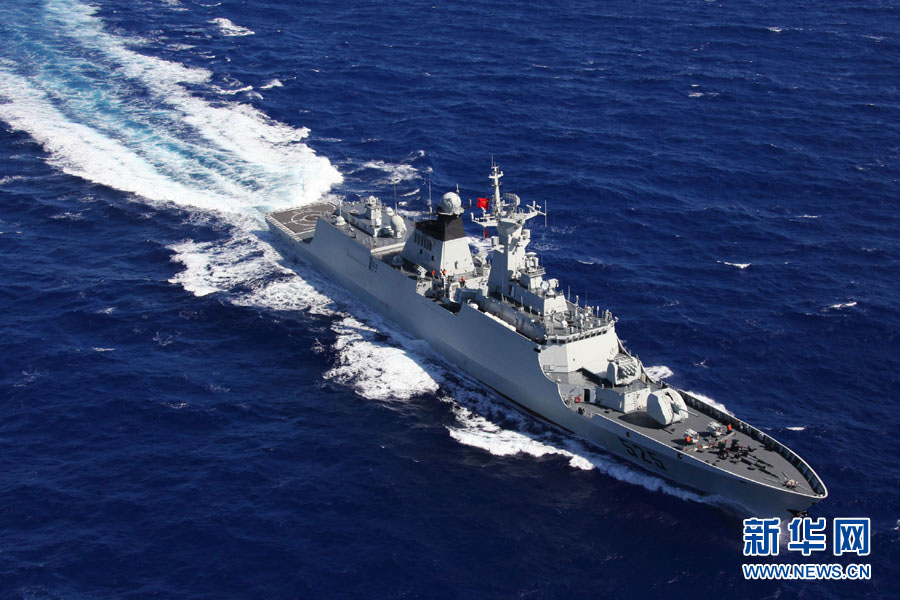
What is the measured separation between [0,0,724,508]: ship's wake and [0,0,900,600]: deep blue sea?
1.03 feet

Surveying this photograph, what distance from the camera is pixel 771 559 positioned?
40438mm

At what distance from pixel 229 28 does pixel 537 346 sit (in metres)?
77.8

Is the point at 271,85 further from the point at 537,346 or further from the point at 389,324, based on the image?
the point at 537,346

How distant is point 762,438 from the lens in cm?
4566

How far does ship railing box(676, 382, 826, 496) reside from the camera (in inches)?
1668

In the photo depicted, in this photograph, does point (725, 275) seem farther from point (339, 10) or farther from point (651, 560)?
point (339, 10)

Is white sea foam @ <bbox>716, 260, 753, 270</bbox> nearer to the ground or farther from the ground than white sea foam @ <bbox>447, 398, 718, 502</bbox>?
farther from the ground

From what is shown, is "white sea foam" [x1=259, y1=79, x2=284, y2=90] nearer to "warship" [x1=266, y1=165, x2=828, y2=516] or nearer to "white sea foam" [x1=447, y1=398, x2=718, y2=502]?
"warship" [x1=266, y1=165, x2=828, y2=516]

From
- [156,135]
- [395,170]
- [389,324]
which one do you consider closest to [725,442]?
[389,324]

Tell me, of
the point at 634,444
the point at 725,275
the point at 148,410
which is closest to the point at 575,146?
the point at 725,275

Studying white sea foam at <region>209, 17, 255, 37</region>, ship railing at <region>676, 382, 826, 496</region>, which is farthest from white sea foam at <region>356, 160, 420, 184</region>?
white sea foam at <region>209, 17, 255, 37</region>

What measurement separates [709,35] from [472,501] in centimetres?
7828

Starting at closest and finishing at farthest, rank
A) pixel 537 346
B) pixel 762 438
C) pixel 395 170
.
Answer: pixel 762 438
pixel 537 346
pixel 395 170

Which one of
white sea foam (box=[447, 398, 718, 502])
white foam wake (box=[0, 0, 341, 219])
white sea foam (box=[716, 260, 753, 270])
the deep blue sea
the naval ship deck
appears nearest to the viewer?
the deep blue sea
